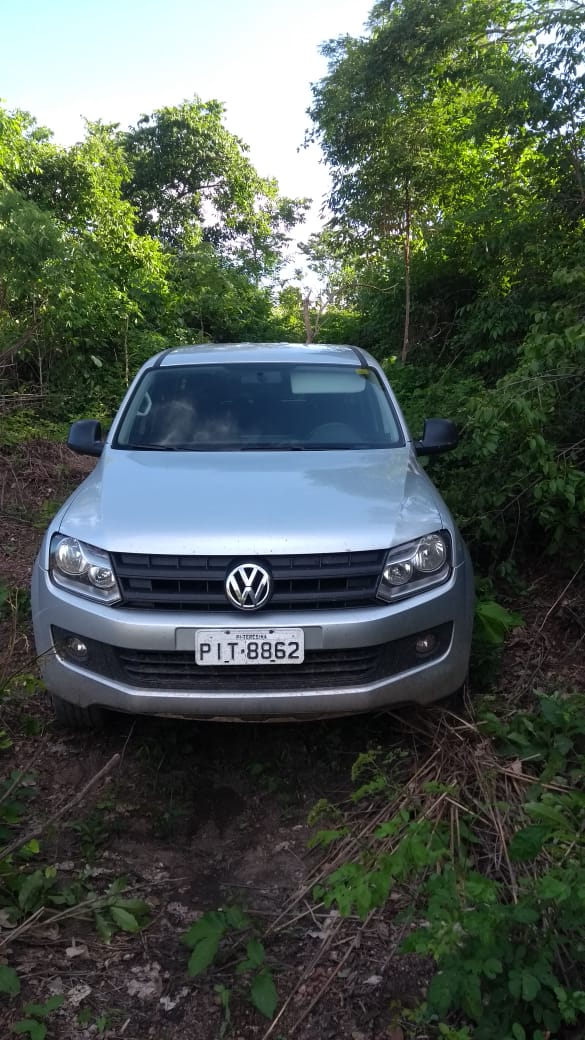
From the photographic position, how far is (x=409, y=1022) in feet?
6.32

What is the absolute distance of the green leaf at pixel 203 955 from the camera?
2021 mm

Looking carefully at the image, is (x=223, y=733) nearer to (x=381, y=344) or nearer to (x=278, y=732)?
(x=278, y=732)

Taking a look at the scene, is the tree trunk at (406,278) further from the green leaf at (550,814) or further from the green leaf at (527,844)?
the green leaf at (527,844)

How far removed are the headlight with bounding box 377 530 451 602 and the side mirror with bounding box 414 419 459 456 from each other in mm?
1088

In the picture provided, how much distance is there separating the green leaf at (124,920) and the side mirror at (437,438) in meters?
2.48

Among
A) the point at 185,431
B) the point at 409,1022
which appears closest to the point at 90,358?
the point at 185,431

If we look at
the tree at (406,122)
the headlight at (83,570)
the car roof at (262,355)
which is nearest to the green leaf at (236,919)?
the headlight at (83,570)

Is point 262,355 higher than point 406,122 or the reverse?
the reverse

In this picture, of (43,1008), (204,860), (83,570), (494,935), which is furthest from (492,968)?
(83,570)

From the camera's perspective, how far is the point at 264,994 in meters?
1.98

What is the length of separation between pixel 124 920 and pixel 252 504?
144 centimetres

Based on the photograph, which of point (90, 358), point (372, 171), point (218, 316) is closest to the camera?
point (90, 358)

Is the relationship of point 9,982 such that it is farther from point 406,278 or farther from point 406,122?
point 406,122

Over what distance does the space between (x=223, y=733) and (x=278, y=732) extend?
0.78 ft
